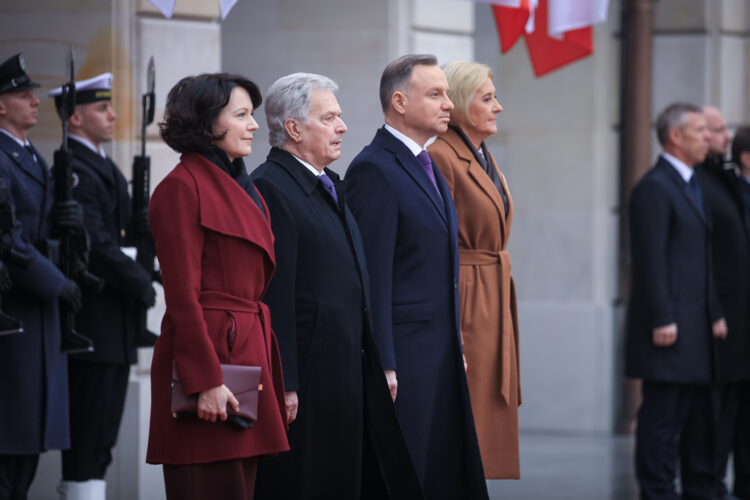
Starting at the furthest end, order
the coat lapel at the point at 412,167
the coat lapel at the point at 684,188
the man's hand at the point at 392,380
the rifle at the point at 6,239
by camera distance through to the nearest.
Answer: the coat lapel at the point at 684,188 < the coat lapel at the point at 412,167 < the rifle at the point at 6,239 < the man's hand at the point at 392,380

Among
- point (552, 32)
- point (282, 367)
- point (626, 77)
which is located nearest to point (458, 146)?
point (282, 367)

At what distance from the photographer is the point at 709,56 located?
1048 centimetres

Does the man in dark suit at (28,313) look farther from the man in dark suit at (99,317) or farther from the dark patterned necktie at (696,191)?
the dark patterned necktie at (696,191)

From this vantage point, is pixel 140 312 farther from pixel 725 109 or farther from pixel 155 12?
pixel 725 109

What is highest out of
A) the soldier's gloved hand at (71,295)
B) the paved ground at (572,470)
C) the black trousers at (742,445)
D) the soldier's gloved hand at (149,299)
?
the soldier's gloved hand at (71,295)

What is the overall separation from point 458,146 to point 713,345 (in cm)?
233

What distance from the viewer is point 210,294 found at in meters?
4.01

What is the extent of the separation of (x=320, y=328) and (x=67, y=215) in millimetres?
1584

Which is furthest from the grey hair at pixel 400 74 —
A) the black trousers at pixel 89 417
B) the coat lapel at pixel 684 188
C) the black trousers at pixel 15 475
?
the coat lapel at pixel 684 188

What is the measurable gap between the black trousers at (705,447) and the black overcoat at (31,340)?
3.46m

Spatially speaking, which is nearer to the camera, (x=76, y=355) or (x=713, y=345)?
(x=76, y=355)

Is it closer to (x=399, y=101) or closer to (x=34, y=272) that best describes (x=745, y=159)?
(x=399, y=101)

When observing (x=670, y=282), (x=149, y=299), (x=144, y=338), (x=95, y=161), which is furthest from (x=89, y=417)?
(x=670, y=282)

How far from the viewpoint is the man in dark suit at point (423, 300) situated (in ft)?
16.8
